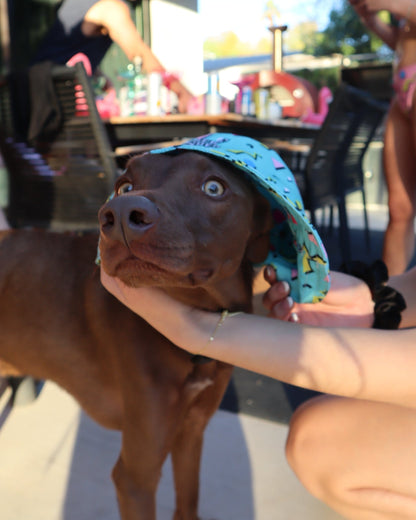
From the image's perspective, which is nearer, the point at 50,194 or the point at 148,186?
the point at 148,186

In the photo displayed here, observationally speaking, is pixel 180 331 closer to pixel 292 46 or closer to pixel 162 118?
pixel 162 118

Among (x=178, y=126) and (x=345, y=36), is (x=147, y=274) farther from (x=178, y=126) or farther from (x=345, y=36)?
(x=345, y=36)

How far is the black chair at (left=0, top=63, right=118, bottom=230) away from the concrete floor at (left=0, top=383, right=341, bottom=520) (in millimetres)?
1170

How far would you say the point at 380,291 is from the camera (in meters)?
1.39

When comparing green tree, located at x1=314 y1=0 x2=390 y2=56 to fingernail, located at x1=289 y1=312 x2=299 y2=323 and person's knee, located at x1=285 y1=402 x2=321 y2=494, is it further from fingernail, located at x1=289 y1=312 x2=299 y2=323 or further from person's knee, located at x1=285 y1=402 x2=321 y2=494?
person's knee, located at x1=285 y1=402 x2=321 y2=494

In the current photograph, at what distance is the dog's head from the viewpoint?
939 mm

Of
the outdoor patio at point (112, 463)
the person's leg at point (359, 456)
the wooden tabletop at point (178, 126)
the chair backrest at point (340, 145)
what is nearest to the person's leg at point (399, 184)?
the chair backrest at point (340, 145)

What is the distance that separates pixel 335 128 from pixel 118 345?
2648 millimetres

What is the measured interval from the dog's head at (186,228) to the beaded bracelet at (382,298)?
327 millimetres

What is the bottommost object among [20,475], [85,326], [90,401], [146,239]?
[20,475]

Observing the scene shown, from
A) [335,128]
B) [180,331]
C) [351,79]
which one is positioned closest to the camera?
[180,331]

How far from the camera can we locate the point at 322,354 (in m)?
0.98

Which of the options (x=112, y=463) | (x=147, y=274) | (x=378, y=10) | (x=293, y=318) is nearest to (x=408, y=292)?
(x=293, y=318)

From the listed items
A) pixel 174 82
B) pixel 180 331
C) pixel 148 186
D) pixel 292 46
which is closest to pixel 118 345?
pixel 180 331
